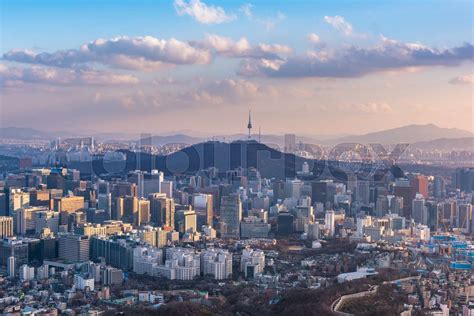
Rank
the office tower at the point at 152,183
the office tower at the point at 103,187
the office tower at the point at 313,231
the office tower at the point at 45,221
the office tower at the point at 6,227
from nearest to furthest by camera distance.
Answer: the office tower at the point at 6,227, the office tower at the point at 313,231, the office tower at the point at 45,221, the office tower at the point at 103,187, the office tower at the point at 152,183

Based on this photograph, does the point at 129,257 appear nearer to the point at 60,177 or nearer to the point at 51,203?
the point at 51,203

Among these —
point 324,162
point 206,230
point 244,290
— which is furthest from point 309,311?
point 324,162

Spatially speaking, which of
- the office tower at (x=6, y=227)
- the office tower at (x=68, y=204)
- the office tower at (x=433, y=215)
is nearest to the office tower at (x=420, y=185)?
the office tower at (x=433, y=215)

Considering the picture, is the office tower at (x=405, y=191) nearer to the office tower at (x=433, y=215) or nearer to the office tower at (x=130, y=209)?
the office tower at (x=433, y=215)

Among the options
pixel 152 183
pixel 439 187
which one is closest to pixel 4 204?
pixel 152 183

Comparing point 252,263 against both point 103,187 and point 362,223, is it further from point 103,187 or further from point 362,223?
point 103,187

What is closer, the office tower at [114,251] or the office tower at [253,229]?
the office tower at [114,251]

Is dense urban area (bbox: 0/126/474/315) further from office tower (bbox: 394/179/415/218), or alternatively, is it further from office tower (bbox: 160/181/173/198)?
office tower (bbox: 160/181/173/198)
